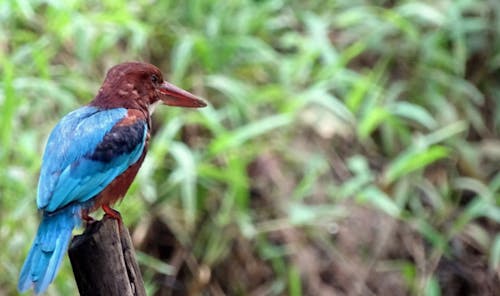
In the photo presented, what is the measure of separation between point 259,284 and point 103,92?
1.78 metres

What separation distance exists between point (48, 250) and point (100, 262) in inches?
6.3

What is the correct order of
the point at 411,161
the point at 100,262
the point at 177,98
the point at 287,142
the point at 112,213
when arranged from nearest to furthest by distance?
the point at 100,262 → the point at 112,213 → the point at 177,98 → the point at 411,161 → the point at 287,142

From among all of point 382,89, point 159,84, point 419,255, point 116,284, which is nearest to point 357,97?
point 382,89

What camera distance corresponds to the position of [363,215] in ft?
15.3

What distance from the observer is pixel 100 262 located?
2.38 meters

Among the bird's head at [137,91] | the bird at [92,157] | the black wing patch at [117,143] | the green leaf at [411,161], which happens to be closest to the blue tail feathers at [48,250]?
the bird at [92,157]

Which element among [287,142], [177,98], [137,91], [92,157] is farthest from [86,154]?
[287,142]

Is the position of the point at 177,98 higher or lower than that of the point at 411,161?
higher

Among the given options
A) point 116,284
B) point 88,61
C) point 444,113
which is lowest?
point 444,113

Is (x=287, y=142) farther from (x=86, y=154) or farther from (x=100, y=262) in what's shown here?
(x=100, y=262)

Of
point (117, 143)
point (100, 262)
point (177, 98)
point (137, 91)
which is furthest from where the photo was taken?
point (177, 98)

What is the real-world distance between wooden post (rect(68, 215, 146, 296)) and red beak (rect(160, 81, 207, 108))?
0.76m

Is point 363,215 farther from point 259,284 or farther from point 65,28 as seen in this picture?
point 65,28

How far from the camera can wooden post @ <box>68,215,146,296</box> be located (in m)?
2.38
